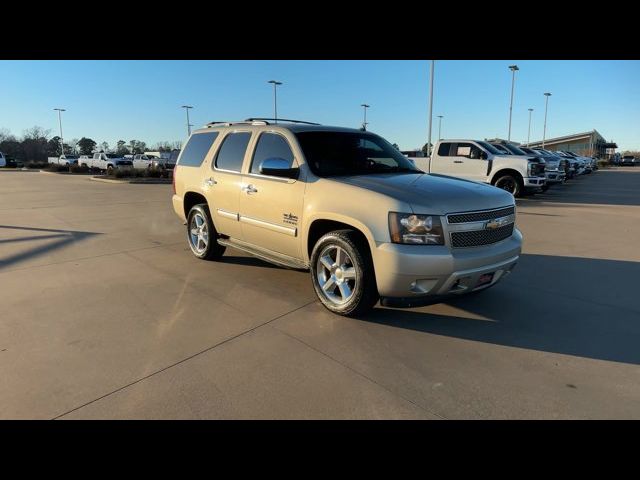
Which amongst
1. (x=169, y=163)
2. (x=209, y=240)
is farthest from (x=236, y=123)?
(x=169, y=163)

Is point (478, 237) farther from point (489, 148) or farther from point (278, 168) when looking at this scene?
point (489, 148)

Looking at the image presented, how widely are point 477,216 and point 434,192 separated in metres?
0.44

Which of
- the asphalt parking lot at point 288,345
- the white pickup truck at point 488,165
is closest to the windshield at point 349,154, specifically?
the asphalt parking lot at point 288,345

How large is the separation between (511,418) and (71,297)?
4510 millimetres

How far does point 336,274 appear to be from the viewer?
4.22 m

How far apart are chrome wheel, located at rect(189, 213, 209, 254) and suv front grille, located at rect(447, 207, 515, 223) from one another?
375 centimetres

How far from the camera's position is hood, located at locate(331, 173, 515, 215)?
147 inches

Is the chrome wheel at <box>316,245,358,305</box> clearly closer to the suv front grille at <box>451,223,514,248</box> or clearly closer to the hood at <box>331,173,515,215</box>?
the hood at <box>331,173,515,215</box>

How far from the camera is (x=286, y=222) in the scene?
186 inches

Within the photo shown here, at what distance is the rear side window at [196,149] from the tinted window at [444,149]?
11.1 metres
